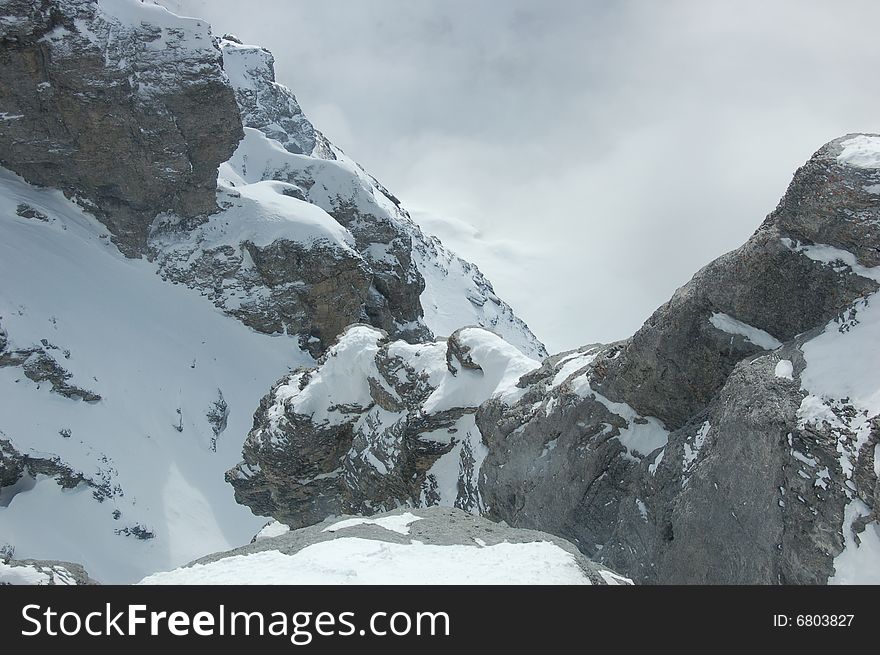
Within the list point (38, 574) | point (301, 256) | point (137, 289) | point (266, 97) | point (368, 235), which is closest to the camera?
point (38, 574)

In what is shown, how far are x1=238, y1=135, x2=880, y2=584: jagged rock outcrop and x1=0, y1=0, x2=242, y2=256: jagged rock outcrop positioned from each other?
39.2m

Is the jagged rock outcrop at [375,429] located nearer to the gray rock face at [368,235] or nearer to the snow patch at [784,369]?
the snow patch at [784,369]

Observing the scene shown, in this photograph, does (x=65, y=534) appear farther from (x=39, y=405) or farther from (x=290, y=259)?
(x=290, y=259)

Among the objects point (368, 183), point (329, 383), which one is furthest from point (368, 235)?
point (368, 183)

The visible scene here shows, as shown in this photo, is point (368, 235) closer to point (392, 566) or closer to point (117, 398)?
point (117, 398)

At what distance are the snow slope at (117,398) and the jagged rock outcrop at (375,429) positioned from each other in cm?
623

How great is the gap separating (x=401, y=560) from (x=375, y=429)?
16622 millimetres

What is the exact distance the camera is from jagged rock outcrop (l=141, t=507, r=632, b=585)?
8539 mm

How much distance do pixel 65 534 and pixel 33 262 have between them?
18789mm

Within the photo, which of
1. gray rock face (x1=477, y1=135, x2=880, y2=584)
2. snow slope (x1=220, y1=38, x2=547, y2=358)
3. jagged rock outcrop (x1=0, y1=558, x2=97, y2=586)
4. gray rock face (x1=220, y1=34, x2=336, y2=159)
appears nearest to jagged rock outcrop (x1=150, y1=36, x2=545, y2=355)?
snow slope (x1=220, y1=38, x2=547, y2=358)

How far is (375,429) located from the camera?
2598cm

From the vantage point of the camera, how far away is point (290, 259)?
4750 centimetres

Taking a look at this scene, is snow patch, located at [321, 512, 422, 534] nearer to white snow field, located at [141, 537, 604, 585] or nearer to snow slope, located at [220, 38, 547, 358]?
white snow field, located at [141, 537, 604, 585]

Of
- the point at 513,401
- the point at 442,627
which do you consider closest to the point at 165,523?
the point at 513,401
